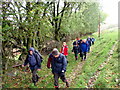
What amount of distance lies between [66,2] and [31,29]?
1059 centimetres

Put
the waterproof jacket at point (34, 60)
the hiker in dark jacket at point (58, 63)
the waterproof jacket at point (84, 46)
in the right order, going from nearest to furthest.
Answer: the hiker in dark jacket at point (58, 63) < the waterproof jacket at point (34, 60) < the waterproof jacket at point (84, 46)

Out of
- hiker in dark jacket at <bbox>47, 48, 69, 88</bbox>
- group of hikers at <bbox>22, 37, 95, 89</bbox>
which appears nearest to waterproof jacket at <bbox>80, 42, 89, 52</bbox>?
group of hikers at <bbox>22, 37, 95, 89</bbox>

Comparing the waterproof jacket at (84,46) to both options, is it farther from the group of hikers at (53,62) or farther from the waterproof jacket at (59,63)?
the waterproof jacket at (59,63)

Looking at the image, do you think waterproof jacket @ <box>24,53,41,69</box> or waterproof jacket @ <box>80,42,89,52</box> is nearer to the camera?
waterproof jacket @ <box>24,53,41,69</box>

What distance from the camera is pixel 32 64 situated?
782 cm

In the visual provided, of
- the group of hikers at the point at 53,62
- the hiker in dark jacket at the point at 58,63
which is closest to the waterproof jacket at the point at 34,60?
the group of hikers at the point at 53,62

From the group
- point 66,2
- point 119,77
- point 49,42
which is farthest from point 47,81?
point 66,2

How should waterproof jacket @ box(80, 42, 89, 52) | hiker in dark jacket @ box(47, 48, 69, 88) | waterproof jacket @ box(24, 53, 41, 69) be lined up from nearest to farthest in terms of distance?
hiker in dark jacket @ box(47, 48, 69, 88) < waterproof jacket @ box(24, 53, 41, 69) < waterproof jacket @ box(80, 42, 89, 52)

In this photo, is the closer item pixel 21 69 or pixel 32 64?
pixel 32 64

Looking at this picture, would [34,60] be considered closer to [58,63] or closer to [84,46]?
[58,63]

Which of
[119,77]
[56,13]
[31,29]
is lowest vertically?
[119,77]

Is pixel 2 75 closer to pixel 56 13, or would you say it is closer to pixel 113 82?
pixel 113 82

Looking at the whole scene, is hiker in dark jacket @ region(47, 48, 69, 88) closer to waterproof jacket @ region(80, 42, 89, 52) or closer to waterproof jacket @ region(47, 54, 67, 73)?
waterproof jacket @ region(47, 54, 67, 73)

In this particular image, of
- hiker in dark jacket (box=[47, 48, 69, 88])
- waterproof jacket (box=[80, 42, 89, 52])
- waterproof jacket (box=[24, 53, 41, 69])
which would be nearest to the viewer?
hiker in dark jacket (box=[47, 48, 69, 88])
